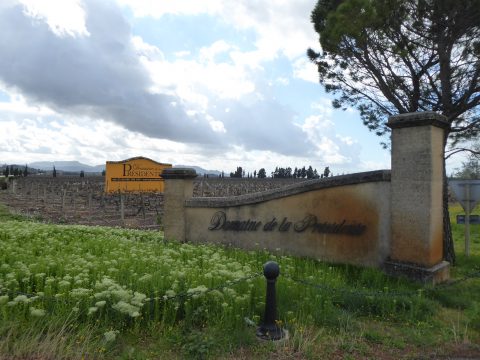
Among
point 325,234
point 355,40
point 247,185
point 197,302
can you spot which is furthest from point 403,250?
point 247,185

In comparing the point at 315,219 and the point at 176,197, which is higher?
the point at 176,197

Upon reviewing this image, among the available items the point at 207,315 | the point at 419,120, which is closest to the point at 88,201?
the point at 419,120

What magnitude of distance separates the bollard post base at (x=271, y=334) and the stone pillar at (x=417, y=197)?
3.71 metres

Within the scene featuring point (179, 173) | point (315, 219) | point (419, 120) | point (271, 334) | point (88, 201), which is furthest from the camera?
point (88, 201)

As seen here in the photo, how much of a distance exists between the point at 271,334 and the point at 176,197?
6.58 metres

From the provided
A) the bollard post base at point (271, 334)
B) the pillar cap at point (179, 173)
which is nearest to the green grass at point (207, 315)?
the bollard post base at point (271, 334)

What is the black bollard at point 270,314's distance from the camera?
4.04m

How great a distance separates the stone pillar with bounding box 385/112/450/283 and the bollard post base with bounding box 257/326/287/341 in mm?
3714

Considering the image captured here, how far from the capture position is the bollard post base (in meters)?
4.02

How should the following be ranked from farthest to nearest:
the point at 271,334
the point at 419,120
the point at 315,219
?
the point at 315,219 → the point at 419,120 → the point at 271,334

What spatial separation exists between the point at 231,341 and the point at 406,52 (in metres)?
7.62

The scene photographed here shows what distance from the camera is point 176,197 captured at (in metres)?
10.2

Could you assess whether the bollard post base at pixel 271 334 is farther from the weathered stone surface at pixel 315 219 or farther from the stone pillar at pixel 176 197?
the stone pillar at pixel 176 197

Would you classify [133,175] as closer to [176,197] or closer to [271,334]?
[176,197]
